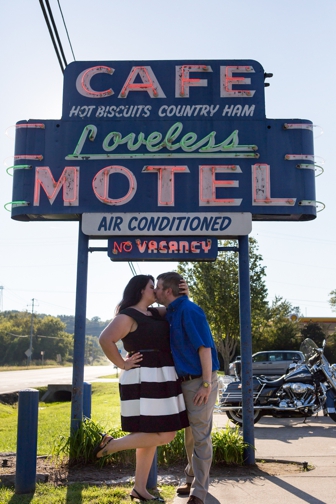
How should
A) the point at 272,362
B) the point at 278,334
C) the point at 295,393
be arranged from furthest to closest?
the point at 278,334, the point at 272,362, the point at 295,393

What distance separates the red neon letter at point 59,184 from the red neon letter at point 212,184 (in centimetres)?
171

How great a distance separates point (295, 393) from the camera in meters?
10.2

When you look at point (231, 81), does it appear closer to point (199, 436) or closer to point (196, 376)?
point (196, 376)

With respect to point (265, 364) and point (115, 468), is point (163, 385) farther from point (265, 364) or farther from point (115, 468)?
point (265, 364)

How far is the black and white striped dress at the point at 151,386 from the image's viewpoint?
4375 millimetres

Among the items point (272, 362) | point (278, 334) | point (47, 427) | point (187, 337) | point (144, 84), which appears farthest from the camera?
point (278, 334)

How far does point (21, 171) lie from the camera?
7.13 m

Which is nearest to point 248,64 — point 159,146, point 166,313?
point 159,146

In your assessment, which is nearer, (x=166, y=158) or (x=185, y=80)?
(x=166, y=158)

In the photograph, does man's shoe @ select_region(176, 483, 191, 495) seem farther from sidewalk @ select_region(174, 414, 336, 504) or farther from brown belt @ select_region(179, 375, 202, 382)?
brown belt @ select_region(179, 375, 202, 382)

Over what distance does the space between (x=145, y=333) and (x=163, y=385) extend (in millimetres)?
468

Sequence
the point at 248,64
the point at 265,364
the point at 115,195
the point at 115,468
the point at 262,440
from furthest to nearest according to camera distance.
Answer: the point at 265,364 → the point at 262,440 → the point at 248,64 → the point at 115,195 → the point at 115,468

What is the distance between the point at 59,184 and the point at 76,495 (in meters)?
3.94

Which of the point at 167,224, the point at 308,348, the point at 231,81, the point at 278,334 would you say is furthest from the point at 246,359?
the point at 278,334
